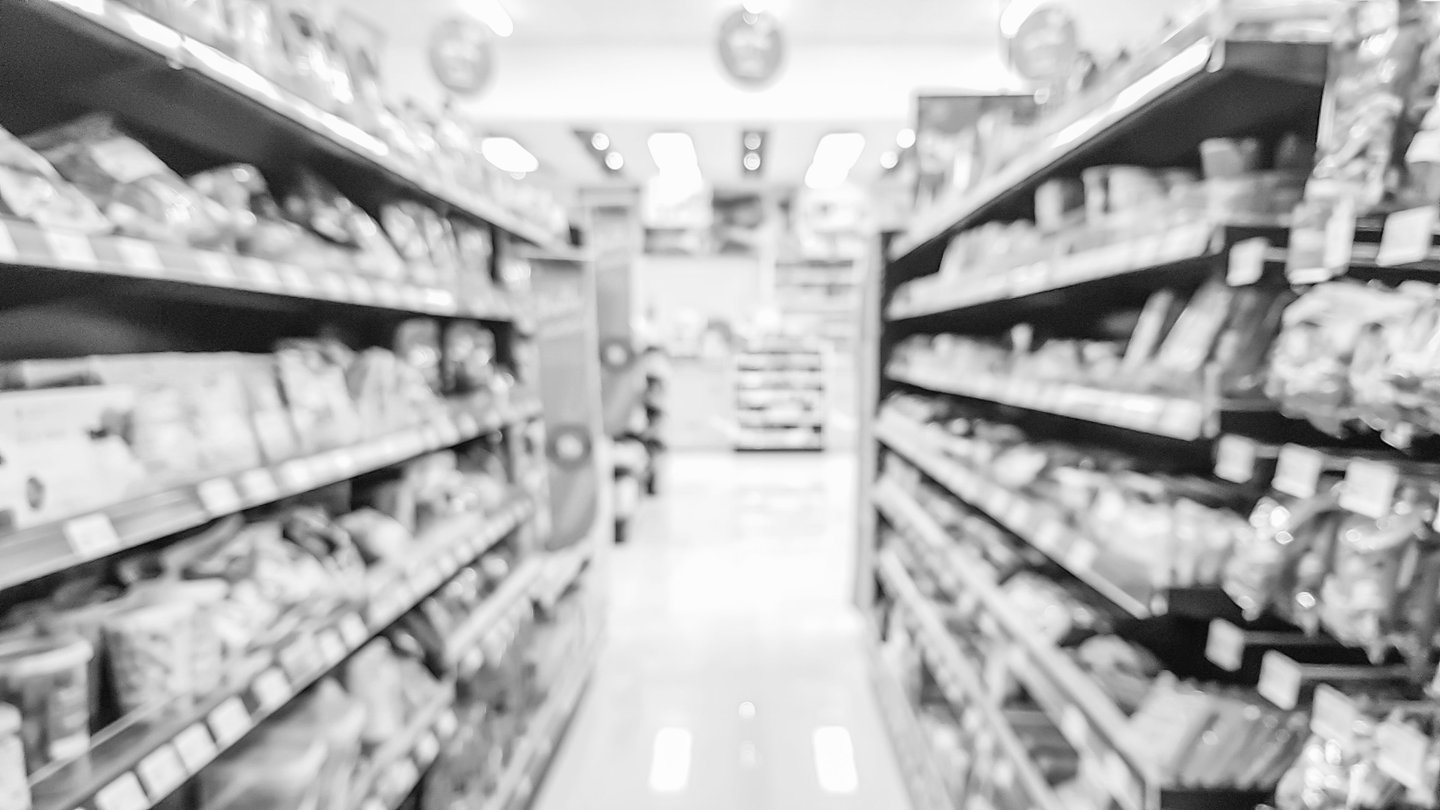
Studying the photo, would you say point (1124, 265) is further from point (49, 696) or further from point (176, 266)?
point (49, 696)

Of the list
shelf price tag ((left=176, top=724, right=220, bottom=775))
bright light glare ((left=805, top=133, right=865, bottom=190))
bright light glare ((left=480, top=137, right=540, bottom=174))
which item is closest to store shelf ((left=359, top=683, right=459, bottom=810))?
shelf price tag ((left=176, top=724, right=220, bottom=775))

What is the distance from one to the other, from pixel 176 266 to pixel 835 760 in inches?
94.4

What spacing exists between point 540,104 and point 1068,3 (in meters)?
4.04

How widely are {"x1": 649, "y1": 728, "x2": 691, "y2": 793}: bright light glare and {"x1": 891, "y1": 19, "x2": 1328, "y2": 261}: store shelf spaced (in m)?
2.05

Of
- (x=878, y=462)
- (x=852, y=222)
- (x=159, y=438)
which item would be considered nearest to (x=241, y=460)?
(x=159, y=438)

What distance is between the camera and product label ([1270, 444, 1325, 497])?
2.96 ft

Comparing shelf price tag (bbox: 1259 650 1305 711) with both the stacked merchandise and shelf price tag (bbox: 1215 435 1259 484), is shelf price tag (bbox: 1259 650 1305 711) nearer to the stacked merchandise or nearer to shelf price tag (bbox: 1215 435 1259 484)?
shelf price tag (bbox: 1215 435 1259 484)

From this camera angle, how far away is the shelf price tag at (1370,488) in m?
0.80

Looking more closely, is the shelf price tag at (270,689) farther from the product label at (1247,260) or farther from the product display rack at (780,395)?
the product display rack at (780,395)

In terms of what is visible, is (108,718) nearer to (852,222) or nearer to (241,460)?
(241,460)

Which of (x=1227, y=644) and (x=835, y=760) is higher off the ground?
(x=1227, y=644)

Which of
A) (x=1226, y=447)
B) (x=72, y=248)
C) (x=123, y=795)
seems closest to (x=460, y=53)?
(x=72, y=248)

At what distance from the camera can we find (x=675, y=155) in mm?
8188

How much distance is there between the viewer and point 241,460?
4.05 feet
